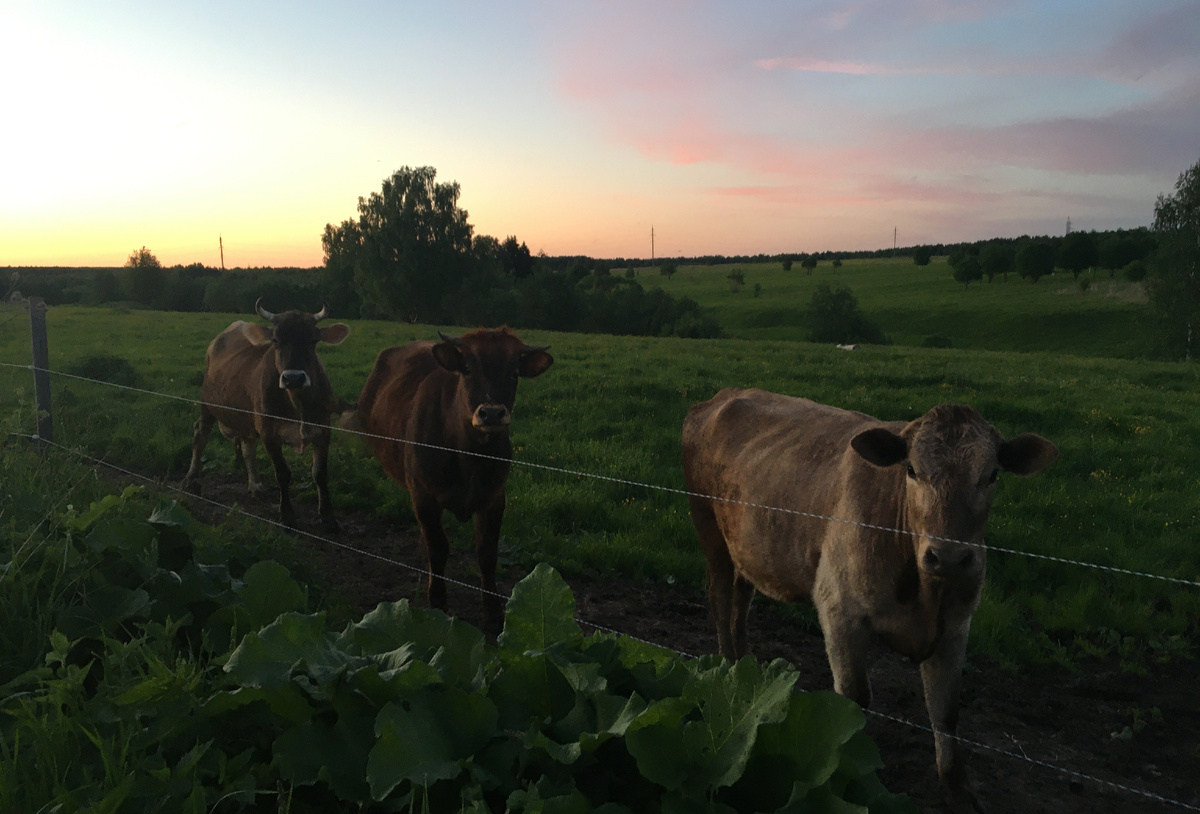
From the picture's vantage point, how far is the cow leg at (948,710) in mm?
3695

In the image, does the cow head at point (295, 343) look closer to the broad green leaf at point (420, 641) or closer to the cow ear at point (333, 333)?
the cow ear at point (333, 333)

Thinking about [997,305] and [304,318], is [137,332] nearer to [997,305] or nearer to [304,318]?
[304,318]

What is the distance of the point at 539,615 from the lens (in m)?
2.08

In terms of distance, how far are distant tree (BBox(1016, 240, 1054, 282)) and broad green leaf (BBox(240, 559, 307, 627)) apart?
104 meters

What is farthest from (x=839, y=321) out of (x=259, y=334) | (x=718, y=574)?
(x=718, y=574)

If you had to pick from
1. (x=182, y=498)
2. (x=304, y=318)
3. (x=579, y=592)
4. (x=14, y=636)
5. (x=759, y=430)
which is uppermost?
(x=304, y=318)

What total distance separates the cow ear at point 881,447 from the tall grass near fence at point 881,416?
2.68 m

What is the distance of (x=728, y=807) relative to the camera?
1.59m

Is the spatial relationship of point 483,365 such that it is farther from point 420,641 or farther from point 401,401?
point 420,641

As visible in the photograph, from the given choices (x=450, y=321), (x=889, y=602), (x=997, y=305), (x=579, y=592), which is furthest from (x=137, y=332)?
(x=997, y=305)

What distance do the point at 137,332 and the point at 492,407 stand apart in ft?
91.7

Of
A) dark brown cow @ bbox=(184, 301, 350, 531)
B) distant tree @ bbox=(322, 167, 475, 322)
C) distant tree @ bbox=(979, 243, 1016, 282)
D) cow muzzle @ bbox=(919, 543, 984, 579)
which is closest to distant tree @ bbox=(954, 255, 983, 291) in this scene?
distant tree @ bbox=(979, 243, 1016, 282)

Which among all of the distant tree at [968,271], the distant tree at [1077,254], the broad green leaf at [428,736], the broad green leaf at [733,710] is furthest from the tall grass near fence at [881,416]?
the distant tree at [1077,254]

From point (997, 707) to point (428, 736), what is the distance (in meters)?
4.32
